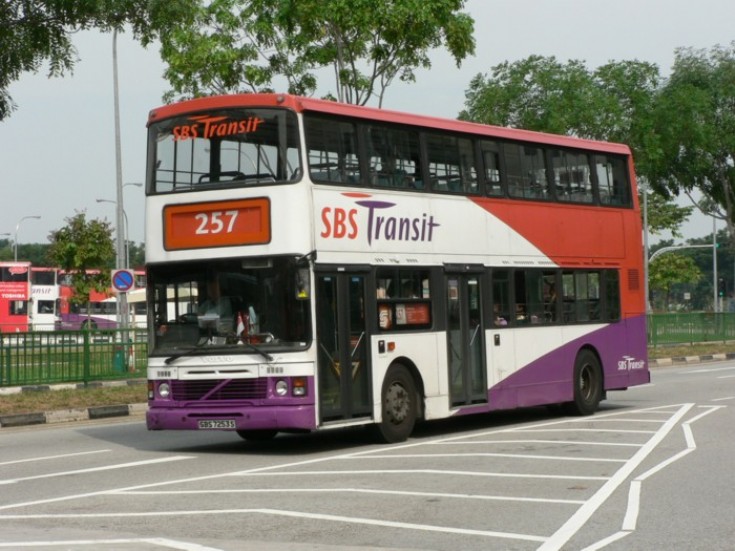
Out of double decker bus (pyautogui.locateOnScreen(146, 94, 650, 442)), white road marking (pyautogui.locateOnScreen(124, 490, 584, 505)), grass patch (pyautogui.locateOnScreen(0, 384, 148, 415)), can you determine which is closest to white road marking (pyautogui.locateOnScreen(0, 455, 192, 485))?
double decker bus (pyautogui.locateOnScreen(146, 94, 650, 442))

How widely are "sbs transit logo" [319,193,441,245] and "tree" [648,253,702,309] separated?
74.2m

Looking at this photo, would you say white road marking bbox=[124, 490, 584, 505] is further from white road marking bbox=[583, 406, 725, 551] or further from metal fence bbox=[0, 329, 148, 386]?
metal fence bbox=[0, 329, 148, 386]

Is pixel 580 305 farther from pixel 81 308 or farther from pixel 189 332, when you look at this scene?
pixel 81 308

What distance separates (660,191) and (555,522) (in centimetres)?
4506

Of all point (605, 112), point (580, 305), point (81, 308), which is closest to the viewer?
point (580, 305)

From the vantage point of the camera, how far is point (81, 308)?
93.4 m

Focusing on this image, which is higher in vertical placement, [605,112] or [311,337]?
[605,112]

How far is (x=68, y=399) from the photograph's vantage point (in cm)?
2434

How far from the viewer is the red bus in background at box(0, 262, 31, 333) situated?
87688 mm

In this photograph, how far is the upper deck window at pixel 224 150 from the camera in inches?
620

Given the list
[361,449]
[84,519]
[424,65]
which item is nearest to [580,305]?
[361,449]

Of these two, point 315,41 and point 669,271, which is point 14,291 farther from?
point 315,41

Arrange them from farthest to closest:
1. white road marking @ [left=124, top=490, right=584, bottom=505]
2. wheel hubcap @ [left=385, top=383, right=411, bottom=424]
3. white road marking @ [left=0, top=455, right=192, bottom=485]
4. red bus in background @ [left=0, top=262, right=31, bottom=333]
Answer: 1. red bus in background @ [left=0, top=262, right=31, bottom=333]
2. wheel hubcap @ [left=385, top=383, right=411, bottom=424]
3. white road marking @ [left=0, top=455, right=192, bottom=485]
4. white road marking @ [left=124, top=490, right=584, bottom=505]

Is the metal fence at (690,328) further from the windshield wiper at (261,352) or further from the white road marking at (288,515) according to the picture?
the white road marking at (288,515)
